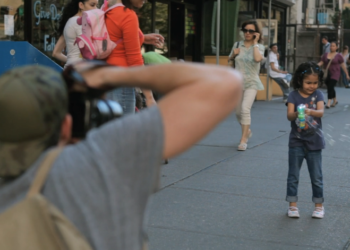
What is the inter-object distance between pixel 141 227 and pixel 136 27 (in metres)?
3.80

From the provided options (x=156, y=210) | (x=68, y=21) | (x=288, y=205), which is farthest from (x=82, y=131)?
(x=68, y=21)

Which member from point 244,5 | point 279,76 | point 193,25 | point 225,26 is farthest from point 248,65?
point 244,5

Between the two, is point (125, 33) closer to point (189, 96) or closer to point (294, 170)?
point (294, 170)

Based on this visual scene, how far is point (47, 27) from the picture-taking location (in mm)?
10742

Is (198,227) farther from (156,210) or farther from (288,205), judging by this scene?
(288,205)

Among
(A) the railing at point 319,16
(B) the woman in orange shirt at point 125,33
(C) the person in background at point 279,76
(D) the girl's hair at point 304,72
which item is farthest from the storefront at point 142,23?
(A) the railing at point 319,16

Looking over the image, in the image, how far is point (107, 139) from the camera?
145 cm

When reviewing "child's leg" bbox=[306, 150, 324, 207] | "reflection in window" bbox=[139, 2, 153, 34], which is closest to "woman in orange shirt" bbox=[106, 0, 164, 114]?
"child's leg" bbox=[306, 150, 324, 207]

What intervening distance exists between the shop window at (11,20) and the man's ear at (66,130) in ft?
28.2

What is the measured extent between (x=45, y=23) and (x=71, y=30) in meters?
4.58

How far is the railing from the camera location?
101ft

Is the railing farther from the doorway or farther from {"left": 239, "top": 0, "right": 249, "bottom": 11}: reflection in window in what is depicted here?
the doorway

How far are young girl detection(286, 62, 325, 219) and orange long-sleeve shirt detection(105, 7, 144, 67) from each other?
55.9 inches

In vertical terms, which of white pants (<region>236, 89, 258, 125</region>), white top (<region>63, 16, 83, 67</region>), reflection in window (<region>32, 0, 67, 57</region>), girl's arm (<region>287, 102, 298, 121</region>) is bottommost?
white pants (<region>236, 89, 258, 125</region>)
